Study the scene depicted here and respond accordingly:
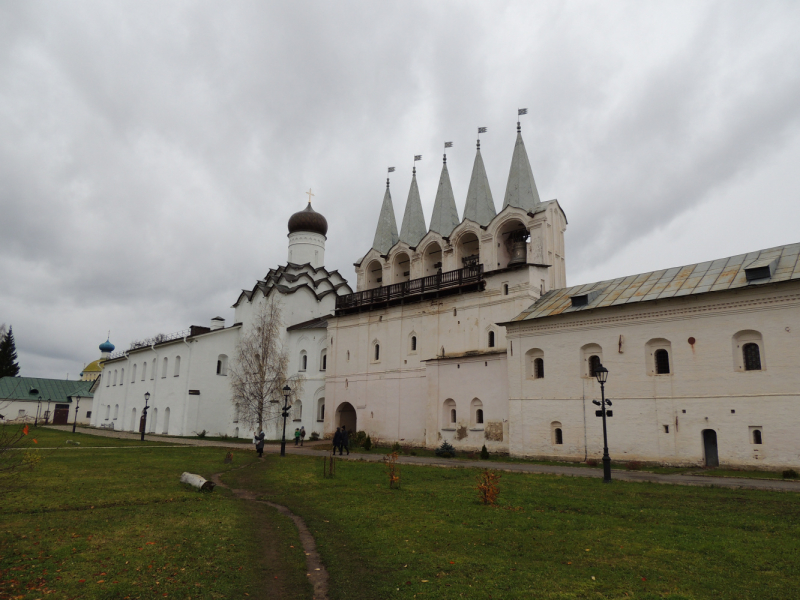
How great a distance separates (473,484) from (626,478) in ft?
16.9

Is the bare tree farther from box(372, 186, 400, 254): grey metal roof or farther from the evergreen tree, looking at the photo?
the evergreen tree

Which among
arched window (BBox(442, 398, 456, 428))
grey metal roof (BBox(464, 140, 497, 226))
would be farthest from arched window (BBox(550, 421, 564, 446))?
grey metal roof (BBox(464, 140, 497, 226))

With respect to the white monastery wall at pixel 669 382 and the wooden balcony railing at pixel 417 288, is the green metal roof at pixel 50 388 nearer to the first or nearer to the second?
the wooden balcony railing at pixel 417 288

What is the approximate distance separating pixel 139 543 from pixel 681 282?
2070cm

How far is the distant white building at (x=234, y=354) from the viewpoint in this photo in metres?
38.3

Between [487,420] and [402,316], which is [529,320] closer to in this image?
[487,420]

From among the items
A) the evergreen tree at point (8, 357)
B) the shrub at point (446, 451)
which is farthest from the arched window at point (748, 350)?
the evergreen tree at point (8, 357)

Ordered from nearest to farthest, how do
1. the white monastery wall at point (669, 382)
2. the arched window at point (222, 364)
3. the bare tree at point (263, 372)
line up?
the white monastery wall at point (669, 382) < the bare tree at point (263, 372) < the arched window at point (222, 364)

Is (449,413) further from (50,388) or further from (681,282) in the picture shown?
(50,388)

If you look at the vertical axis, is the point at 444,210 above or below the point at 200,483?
above

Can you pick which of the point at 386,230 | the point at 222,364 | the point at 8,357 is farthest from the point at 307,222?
the point at 8,357

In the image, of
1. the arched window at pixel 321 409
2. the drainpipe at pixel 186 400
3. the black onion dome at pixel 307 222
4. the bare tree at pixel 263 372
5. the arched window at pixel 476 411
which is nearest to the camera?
the arched window at pixel 476 411

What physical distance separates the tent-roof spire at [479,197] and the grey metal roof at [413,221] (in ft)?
15.5

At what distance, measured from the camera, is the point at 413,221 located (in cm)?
3803
